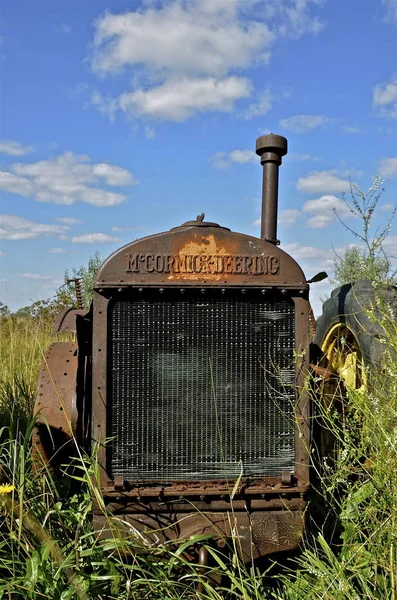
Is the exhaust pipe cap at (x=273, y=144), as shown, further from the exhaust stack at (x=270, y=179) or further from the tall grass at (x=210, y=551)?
the tall grass at (x=210, y=551)

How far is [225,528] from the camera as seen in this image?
2840 millimetres

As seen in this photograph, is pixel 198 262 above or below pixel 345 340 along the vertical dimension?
above

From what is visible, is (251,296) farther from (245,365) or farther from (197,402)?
(197,402)

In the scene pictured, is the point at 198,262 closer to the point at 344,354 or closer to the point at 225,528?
the point at 225,528

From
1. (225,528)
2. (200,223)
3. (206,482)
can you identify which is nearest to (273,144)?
(200,223)

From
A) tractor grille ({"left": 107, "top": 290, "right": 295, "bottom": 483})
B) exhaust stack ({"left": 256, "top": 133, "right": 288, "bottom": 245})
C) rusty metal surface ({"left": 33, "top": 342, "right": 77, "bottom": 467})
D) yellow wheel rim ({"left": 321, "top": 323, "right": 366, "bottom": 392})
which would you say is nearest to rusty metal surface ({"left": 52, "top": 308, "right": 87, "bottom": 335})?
rusty metal surface ({"left": 33, "top": 342, "right": 77, "bottom": 467})

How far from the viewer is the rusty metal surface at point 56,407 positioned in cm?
331

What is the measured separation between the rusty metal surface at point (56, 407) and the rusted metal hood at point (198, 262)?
0.78 m

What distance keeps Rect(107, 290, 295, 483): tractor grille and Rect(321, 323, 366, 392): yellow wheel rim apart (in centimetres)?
116

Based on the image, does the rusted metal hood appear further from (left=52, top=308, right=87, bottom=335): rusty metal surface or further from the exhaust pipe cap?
A: (left=52, top=308, right=87, bottom=335): rusty metal surface

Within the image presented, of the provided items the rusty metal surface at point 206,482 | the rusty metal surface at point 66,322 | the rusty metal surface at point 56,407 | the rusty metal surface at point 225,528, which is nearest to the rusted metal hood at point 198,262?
the rusty metal surface at point 206,482

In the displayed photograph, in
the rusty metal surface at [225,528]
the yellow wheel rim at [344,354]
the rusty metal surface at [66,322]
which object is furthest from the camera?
the rusty metal surface at [66,322]

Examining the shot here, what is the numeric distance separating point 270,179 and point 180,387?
55.6 inches

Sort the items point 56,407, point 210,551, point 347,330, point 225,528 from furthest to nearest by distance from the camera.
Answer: point 347,330, point 56,407, point 225,528, point 210,551
